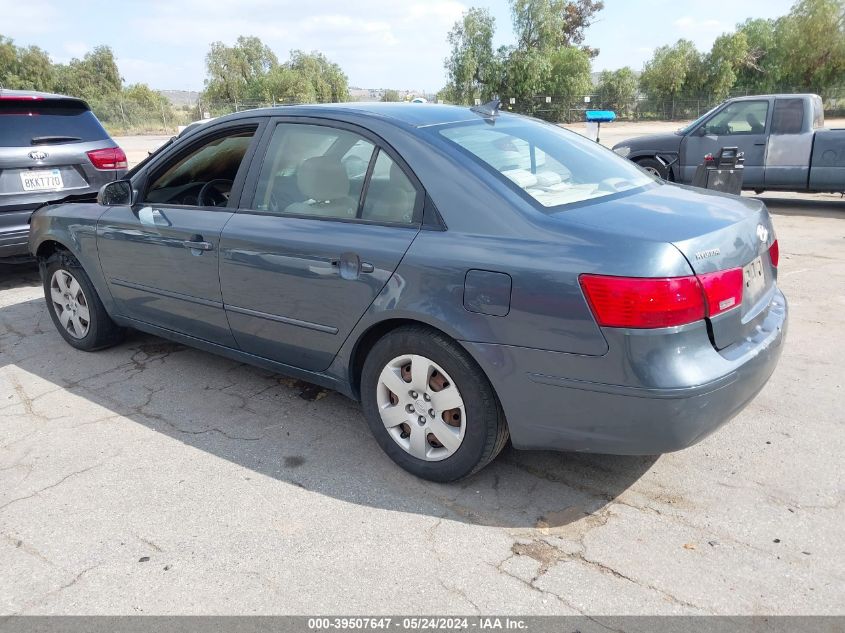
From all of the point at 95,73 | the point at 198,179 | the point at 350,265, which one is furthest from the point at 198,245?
the point at 95,73

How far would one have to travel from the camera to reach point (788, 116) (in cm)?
969

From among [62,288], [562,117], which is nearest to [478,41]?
[562,117]

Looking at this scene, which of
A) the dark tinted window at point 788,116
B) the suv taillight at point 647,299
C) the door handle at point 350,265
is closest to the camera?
the suv taillight at point 647,299

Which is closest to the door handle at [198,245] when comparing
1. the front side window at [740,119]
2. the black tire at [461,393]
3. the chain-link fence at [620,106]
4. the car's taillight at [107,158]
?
the black tire at [461,393]

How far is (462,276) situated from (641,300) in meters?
0.70

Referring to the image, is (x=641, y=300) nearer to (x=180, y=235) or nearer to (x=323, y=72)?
(x=180, y=235)

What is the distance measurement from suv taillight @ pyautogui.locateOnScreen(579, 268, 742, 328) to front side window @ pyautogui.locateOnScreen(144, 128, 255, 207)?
2.45 m

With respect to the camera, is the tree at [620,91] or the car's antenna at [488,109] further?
the tree at [620,91]

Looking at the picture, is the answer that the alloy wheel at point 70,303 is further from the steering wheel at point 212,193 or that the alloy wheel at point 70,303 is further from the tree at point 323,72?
the tree at point 323,72

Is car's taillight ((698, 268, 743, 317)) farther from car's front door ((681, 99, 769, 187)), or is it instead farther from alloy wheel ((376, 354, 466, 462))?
car's front door ((681, 99, 769, 187))

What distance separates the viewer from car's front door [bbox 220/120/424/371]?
9.73ft

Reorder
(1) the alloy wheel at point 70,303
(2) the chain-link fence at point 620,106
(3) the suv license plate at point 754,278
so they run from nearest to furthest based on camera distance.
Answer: (3) the suv license plate at point 754,278
(1) the alloy wheel at point 70,303
(2) the chain-link fence at point 620,106

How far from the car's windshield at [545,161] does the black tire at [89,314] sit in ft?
9.43

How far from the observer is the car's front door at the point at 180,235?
12.0 feet
